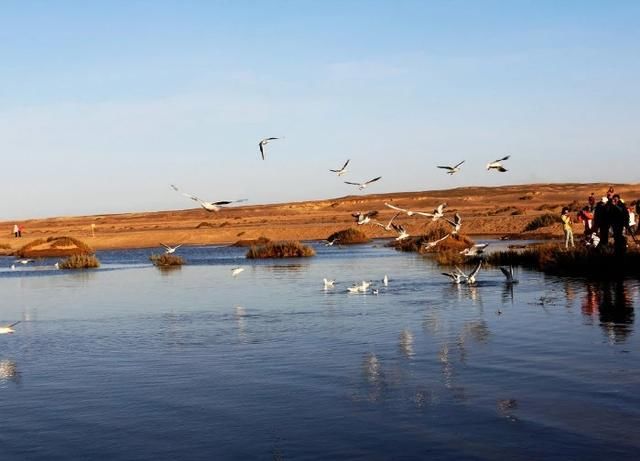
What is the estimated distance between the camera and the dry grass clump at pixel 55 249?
58.9 meters

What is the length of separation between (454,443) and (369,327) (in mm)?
8951

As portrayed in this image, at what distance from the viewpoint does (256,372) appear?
560 inches

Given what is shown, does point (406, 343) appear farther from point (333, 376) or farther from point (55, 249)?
point (55, 249)

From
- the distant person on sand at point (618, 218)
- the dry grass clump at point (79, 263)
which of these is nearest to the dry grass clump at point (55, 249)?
the dry grass clump at point (79, 263)

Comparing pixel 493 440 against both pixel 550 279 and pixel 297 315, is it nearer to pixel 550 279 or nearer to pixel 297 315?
pixel 297 315

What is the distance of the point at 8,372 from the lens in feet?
50.0

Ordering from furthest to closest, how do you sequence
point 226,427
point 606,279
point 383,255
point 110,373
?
point 383,255 → point 606,279 → point 110,373 → point 226,427

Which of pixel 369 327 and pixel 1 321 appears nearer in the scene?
pixel 369 327

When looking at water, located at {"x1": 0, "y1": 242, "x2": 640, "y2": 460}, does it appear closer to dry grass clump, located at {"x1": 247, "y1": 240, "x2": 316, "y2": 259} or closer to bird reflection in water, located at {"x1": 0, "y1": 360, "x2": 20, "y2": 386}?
bird reflection in water, located at {"x1": 0, "y1": 360, "x2": 20, "y2": 386}

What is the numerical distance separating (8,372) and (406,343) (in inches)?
256

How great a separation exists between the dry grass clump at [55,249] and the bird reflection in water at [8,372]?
1686 inches

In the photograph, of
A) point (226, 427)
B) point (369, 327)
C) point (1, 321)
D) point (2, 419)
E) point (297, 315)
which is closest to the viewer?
point (226, 427)

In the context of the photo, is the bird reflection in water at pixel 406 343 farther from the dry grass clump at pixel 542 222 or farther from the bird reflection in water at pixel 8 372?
the dry grass clump at pixel 542 222

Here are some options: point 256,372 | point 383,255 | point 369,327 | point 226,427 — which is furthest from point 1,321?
point 383,255
